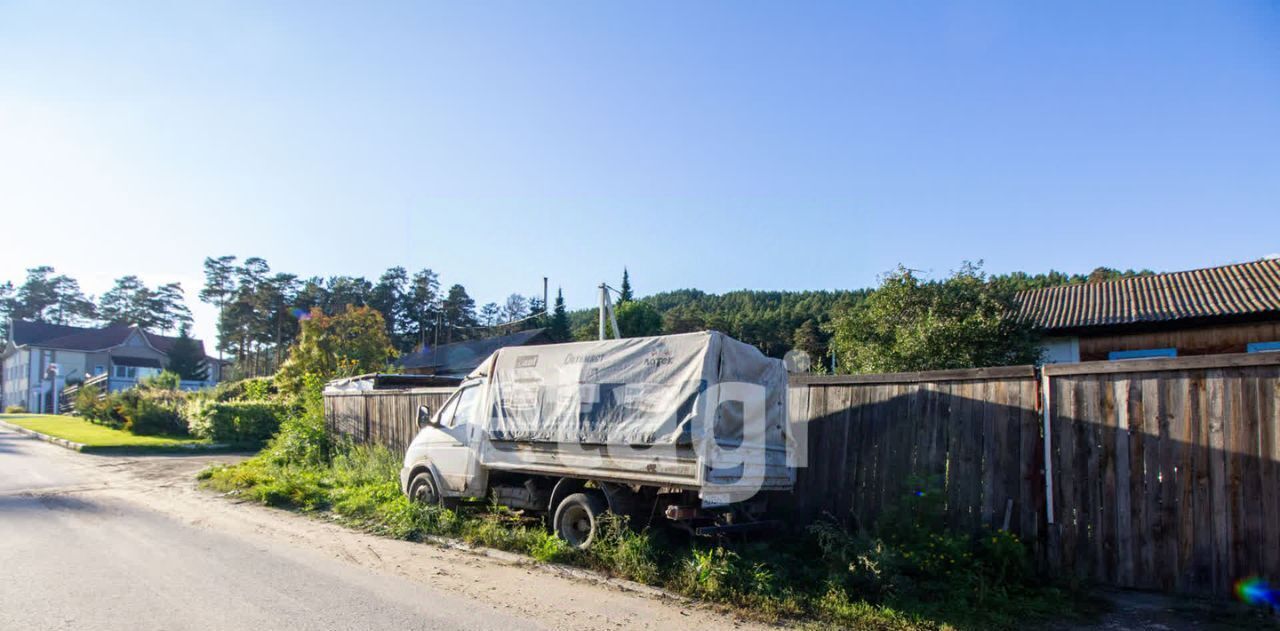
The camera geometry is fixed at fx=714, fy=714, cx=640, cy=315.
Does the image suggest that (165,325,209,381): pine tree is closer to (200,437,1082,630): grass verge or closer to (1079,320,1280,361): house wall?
(200,437,1082,630): grass verge

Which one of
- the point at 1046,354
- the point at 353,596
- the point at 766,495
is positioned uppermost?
the point at 1046,354

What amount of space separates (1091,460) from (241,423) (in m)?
25.5

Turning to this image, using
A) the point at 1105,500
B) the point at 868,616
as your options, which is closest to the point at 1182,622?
the point at 1105,500

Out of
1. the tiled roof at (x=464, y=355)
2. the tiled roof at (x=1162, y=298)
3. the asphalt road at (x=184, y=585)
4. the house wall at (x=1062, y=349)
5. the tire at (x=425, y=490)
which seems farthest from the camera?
the tiled roof at (x=464, y=355)

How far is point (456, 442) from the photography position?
32.1ft

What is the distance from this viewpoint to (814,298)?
66.0m

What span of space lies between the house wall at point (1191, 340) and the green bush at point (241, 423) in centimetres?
2502

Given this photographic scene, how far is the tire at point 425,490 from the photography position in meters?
10.1

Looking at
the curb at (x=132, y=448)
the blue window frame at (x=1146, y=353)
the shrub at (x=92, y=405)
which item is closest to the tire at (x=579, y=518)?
the blue window frame at (x=1146, y=353)

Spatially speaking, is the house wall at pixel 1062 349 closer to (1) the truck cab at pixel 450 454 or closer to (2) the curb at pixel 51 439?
(1) the truck cab at pixel 450 454

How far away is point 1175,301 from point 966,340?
10.0 meters

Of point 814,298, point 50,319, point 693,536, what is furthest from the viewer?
point 50,319

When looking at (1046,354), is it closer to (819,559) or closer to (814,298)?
(819,559)

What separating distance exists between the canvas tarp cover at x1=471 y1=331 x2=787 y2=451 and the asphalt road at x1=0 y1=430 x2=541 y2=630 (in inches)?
91.6
